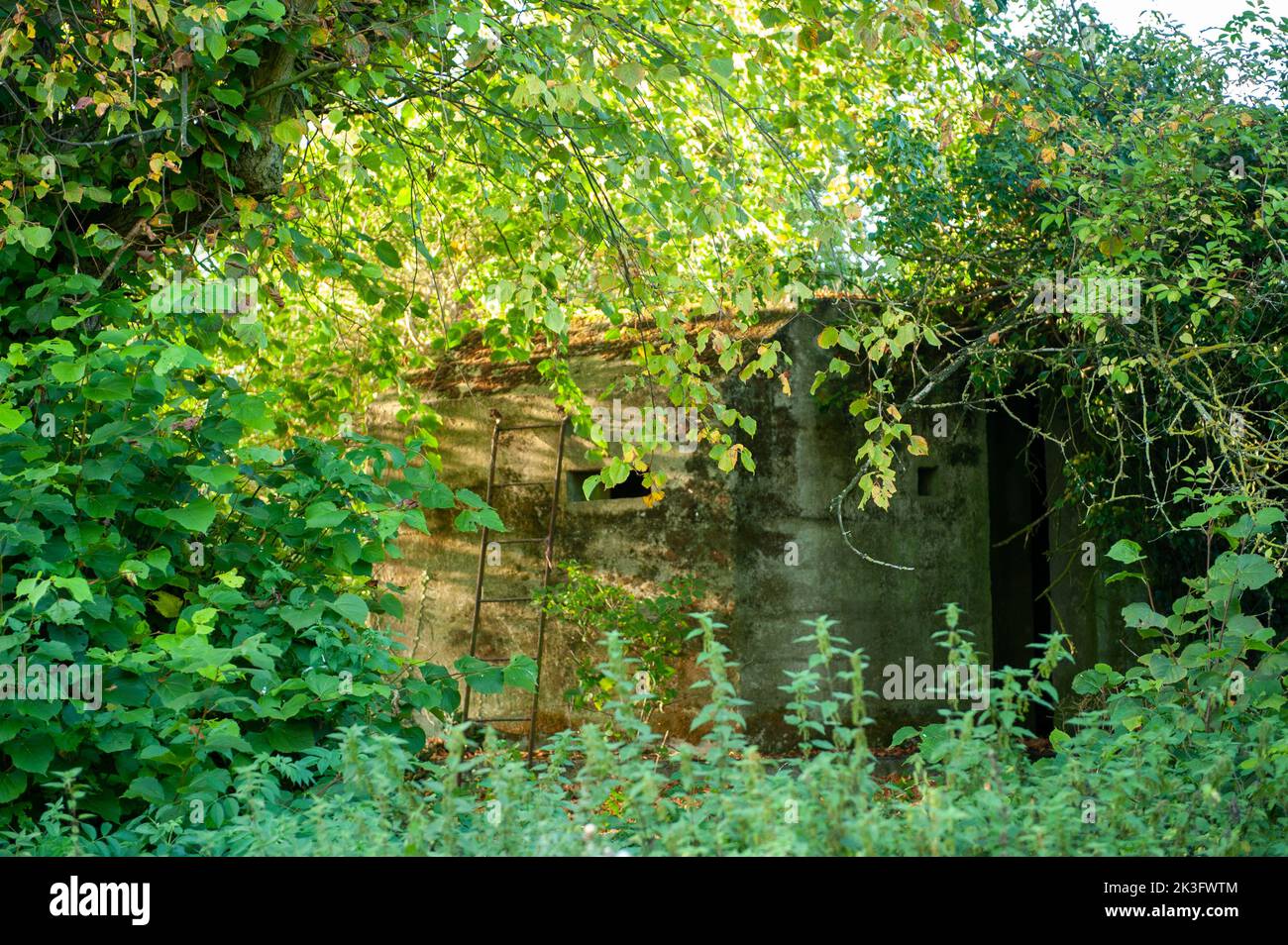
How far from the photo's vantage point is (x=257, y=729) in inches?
163

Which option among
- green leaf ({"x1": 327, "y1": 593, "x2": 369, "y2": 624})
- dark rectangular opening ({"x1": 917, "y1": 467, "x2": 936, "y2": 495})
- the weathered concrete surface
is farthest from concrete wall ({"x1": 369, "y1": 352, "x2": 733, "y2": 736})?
green leaf ({"x1": 327, "y1": 593, "x2": 369, "y2": 624})

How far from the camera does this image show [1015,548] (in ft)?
33.1

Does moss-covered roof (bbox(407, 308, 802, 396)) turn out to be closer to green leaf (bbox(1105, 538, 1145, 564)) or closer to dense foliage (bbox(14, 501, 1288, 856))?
green leaf (bbox(1105, 538, 1145, 564))

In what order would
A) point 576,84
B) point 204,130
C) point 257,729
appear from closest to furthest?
point 257,729 < point 576,84 < point 204,130

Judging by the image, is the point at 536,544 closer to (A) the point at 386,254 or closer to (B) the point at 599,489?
(B) the point at 599,489

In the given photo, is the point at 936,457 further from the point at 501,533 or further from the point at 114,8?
the point at 114,8

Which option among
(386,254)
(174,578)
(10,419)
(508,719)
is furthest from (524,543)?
(10,419)

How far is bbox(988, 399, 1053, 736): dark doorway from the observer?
988cm

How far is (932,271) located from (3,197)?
5337mm

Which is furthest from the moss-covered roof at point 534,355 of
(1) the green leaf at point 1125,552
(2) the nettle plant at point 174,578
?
(1) the green leaf at point 1125,552

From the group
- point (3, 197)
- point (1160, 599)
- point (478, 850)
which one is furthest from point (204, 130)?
point (1160, 599)

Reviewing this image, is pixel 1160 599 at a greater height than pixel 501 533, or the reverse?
pixel 501 533

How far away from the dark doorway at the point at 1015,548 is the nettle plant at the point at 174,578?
248 inches

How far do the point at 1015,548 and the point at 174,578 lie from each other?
7.35 metres
